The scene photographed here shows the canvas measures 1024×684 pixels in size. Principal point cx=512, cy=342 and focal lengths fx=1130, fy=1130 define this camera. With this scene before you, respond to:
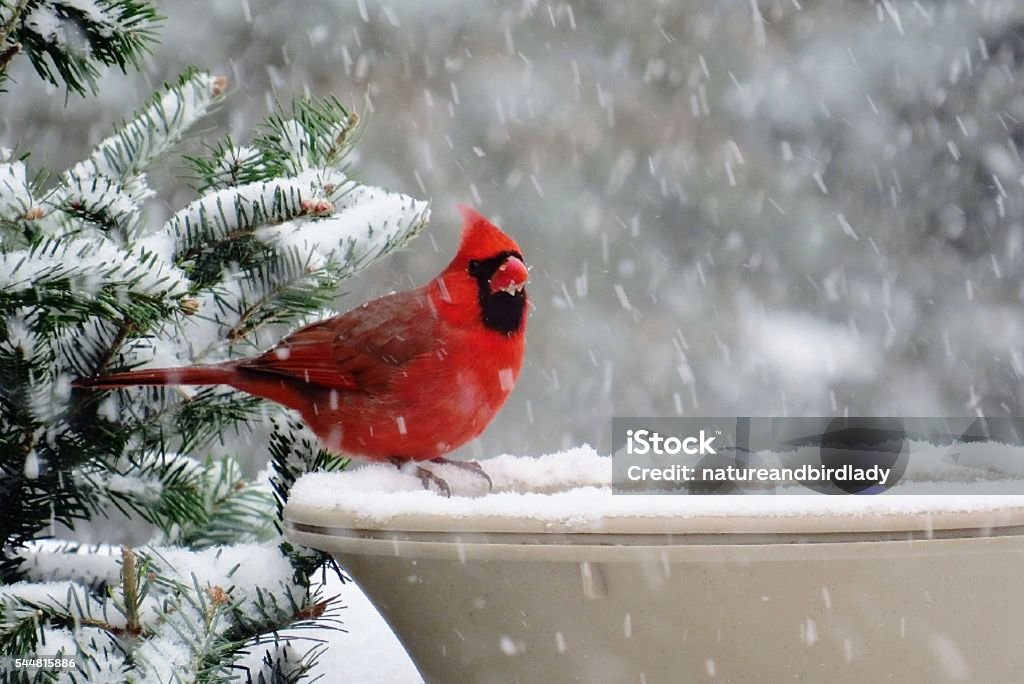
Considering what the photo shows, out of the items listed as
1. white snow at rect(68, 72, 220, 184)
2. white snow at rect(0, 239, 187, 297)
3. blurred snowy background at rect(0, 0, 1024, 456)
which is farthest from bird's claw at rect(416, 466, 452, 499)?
blurred snowy background at rect(0, 0, 1024, 456)

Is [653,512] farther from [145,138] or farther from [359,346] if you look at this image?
[145,138]

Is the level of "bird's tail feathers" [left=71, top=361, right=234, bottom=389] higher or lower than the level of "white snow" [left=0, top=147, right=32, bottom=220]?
lower

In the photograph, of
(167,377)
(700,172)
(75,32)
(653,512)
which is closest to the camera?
(653,512)

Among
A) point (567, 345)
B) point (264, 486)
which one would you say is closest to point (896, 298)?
point (567, 345)

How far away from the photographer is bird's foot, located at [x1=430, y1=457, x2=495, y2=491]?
146 centimetres

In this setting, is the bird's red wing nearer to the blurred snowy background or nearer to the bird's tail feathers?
the bird's tail feathers

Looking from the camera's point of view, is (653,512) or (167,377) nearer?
(653,512)

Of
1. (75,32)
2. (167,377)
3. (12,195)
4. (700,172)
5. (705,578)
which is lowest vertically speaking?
(705,578)

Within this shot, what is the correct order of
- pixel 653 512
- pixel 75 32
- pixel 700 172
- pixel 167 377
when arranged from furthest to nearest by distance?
pixel 700 172, pixel 167 377, pixel 75 32, pixel 653 512

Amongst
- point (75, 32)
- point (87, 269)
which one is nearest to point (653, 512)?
point (87, 269)

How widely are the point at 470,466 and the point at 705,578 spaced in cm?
52

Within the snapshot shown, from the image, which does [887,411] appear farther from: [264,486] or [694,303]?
[264,486]

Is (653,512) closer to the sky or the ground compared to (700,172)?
closer to the ground

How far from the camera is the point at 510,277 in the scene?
59.9 inches
